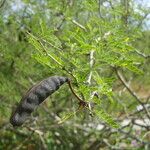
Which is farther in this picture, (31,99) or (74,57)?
(74,57)

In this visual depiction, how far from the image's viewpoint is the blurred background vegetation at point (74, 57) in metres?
2.62

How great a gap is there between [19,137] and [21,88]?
3704 mm

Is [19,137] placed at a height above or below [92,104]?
below

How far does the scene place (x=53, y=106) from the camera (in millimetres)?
8008

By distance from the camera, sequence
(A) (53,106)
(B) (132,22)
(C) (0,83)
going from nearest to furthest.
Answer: (C) (0,83)
(B) (132,22)
(A) (53,106)

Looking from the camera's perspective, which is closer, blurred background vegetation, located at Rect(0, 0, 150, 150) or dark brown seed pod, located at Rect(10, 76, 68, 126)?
dark brown seed pod, located at Rect(10, 76, 68, 126)

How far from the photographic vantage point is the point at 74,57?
296cm

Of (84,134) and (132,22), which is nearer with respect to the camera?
(132,22)

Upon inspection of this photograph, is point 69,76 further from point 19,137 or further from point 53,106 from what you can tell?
point 19,137

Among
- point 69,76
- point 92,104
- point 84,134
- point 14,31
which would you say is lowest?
point 84,134

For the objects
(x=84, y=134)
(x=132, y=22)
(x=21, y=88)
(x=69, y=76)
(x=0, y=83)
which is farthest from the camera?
(x=84, y=134)

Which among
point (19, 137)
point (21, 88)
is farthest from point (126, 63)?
point (19, 137)

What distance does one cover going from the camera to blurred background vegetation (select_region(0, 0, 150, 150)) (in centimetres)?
262

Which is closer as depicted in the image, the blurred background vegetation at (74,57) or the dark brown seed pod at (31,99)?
the dark brown seed pod at (31,99)
